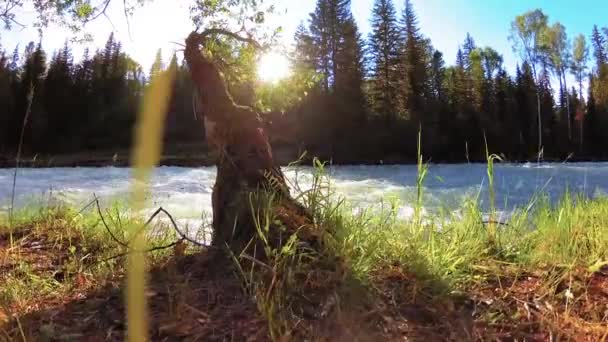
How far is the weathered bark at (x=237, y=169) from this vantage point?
220cm

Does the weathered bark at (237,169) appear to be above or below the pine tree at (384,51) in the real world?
below

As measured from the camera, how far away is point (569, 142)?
115 feet

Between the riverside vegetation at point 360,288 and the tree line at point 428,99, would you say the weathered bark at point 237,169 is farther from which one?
the tree line at point 428,99

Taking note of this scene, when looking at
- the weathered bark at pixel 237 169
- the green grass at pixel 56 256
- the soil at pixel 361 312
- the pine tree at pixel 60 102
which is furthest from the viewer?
the pine tree at pixel 60 102

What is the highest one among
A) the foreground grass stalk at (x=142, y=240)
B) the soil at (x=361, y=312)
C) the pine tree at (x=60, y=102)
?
the pine tree at (x=60, y=102)

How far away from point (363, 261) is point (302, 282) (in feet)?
0.99

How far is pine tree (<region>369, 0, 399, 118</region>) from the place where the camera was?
36.2 m

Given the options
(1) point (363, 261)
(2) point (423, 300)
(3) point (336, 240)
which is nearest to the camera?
(2) point (423, 300)

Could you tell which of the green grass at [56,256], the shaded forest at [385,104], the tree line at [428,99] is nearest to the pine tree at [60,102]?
the shaded forest at [385,104]

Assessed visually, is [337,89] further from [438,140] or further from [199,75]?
[199,75]

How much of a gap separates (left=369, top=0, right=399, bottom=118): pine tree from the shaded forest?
8 centimetres

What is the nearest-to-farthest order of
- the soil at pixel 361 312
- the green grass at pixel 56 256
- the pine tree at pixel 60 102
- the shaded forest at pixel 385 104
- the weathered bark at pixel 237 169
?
the soil at pixel 361 312 < the green grass at pixel 56 256 < the weathered bark at pixel 237 169 < the shaded forest at pixel 385 104 < the pine tree at pixel 60 102

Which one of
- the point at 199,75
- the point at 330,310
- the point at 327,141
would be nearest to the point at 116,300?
the point at 330,310

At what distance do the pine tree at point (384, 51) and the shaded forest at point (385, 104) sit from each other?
81 millimetres
